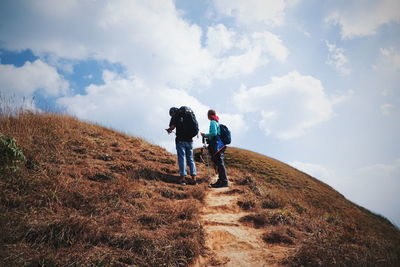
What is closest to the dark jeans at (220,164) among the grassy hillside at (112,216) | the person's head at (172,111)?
the grassy hillside at (112,216)

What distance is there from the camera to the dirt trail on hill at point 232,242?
3.71m

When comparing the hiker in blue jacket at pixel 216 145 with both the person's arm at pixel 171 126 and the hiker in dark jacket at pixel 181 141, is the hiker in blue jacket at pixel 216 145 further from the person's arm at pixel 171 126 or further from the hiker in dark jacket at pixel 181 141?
the person's arm at pixel 171 126

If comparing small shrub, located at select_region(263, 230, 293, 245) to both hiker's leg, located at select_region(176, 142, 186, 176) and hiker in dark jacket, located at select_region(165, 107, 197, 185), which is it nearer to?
hiker in dark jacket, located at select_region(165, 107, 197, 185)

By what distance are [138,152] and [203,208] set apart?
4445 mm

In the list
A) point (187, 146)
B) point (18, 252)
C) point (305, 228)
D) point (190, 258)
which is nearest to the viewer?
point (18, 252)

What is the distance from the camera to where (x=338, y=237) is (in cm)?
490

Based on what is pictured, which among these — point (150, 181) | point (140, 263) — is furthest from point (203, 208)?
point (140, 263)

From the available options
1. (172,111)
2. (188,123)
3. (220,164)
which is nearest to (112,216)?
(188,123)

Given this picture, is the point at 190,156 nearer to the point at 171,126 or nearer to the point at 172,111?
the point at 171,126

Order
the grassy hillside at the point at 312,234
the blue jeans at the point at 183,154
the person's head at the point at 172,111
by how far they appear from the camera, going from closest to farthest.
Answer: the grassy hillside at the point at 312,234
the blue jeans at the point at 183,154
the person's head at the point at 172,111

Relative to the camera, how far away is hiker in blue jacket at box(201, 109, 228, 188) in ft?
25.3

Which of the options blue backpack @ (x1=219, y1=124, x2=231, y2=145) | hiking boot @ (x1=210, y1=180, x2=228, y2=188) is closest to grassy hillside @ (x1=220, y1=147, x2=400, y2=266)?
hiking boot @ (x1=210, y1=180, x2=228, y2=188)

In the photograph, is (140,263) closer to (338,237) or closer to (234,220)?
(234,220)

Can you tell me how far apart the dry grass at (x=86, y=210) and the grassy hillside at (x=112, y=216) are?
0.05 ft
